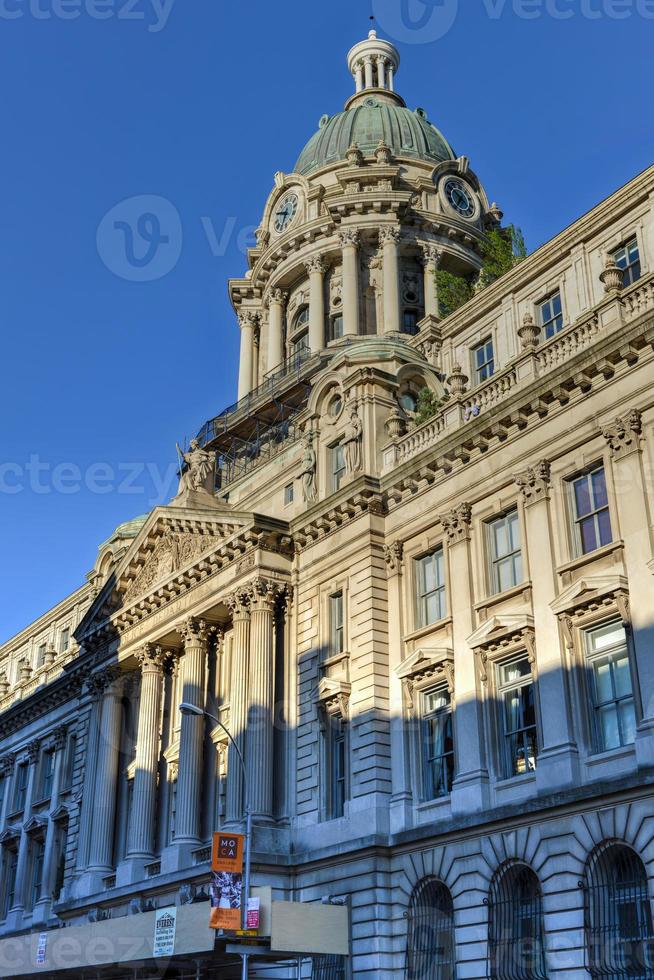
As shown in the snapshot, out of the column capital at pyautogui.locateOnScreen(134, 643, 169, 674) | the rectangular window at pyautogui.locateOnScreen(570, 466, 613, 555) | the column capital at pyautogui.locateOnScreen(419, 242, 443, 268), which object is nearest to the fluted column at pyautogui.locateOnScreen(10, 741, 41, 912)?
the column capital at pyautogui.locateOnScreen(134, 643, 169, 674)

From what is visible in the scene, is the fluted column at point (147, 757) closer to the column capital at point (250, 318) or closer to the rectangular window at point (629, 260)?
the rectangular window at point (629, 260)

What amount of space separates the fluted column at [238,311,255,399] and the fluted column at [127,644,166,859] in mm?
22225

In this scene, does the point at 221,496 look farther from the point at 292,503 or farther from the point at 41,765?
the point at 41,765

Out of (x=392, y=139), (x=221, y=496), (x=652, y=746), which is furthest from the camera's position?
(x=392, y=139)

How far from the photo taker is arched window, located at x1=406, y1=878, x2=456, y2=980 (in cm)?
2988

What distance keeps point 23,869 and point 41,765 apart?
5.17 meters

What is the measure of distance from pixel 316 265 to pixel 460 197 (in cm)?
1003

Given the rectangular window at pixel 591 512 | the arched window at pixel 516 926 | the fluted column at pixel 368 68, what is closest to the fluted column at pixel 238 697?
the arched window at pixel 516 926

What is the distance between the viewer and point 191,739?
4044 cm

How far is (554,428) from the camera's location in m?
31.0

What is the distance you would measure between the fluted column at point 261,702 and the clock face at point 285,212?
3262cm

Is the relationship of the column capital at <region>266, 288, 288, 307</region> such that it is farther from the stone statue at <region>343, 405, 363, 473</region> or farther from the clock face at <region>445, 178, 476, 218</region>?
the stone statue at <region>343, 405, 363, 473</region>

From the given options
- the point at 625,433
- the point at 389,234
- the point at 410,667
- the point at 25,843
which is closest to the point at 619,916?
the point at 410,667

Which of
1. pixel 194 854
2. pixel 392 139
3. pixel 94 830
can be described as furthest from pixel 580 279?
pixel 392 139
